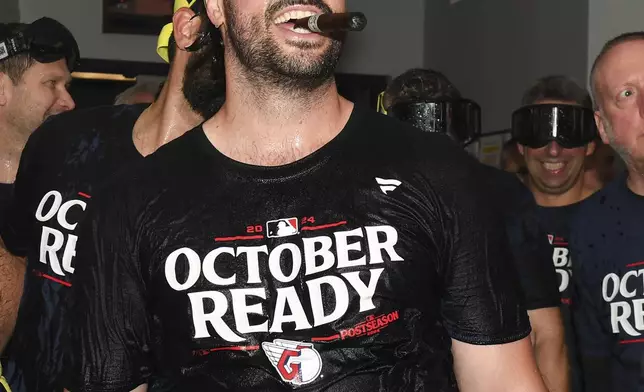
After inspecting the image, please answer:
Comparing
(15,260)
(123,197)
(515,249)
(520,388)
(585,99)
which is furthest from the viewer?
(585,99)

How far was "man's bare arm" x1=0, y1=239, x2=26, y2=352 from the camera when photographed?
2.83 m

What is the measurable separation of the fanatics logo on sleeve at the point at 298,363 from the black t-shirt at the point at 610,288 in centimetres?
124

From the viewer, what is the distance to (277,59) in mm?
A: 1713

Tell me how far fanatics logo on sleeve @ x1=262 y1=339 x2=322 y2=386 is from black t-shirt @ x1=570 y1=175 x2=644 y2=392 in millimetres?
1239

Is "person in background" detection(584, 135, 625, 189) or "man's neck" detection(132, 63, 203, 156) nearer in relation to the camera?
"man's neck" detection(132, 63, 203, 156)

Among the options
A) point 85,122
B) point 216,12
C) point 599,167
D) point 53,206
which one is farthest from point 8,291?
point 599,167

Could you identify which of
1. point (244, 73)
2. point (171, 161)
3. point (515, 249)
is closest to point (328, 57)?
point (244, 73)

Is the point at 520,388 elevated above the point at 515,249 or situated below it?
below

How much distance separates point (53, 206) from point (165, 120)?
375 millimetres

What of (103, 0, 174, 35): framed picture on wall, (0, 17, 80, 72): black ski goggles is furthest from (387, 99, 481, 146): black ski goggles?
(103, 0, 174, 35): framed picture on wall

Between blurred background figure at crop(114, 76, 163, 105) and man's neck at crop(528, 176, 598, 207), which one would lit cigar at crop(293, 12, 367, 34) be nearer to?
man's neck at crop(528, 176, 598, 207)

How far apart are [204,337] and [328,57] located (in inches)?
22.1

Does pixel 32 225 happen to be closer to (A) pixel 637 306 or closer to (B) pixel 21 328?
(B) pixel 21 328

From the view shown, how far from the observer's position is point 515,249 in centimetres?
252
